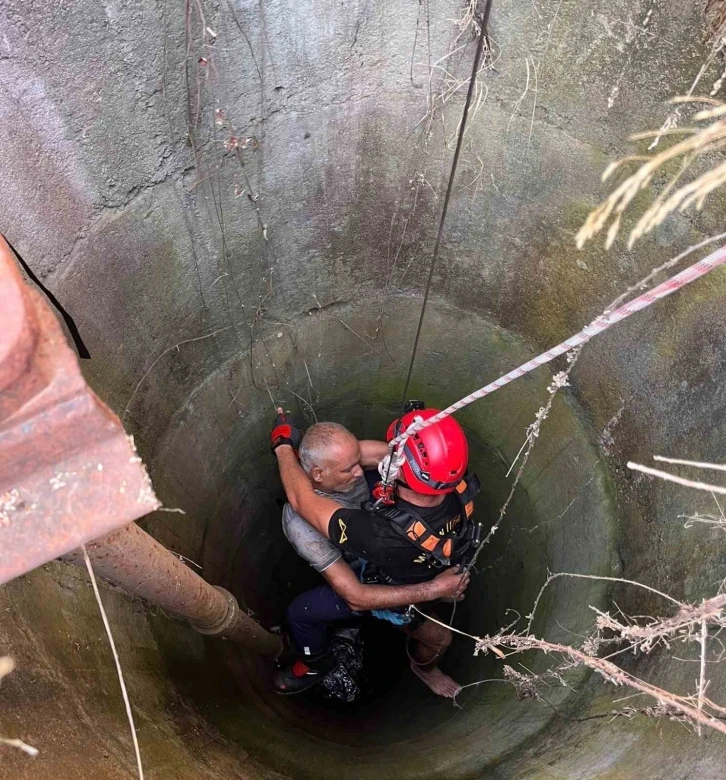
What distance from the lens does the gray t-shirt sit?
10.4ft

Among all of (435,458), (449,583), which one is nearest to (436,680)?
(449,583)

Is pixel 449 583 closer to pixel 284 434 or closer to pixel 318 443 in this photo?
pixel 318 443

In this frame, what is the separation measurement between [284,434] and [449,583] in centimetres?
124

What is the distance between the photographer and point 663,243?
2.40m

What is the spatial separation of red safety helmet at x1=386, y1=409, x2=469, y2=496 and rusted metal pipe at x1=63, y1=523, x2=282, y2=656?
1037mm

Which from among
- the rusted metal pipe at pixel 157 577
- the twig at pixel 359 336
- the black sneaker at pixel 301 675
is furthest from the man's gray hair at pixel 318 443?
the black sneaker at pixel 301 675

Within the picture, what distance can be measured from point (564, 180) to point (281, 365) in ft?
5.84

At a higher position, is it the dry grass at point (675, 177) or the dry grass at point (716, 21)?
the dry grass at point (716, 21)

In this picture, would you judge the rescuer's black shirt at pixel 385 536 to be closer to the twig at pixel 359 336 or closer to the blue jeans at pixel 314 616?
the blue jeans at pixel 314 616

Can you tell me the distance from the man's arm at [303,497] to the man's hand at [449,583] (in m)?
0.66

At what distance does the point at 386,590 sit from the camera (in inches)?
120

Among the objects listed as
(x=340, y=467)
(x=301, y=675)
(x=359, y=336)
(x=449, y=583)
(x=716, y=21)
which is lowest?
(x=301, y=675)

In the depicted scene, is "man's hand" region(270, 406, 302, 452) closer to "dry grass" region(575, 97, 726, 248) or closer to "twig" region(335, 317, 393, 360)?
"twig" region(335, 317, 393, 360)

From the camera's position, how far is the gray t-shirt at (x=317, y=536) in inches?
124
